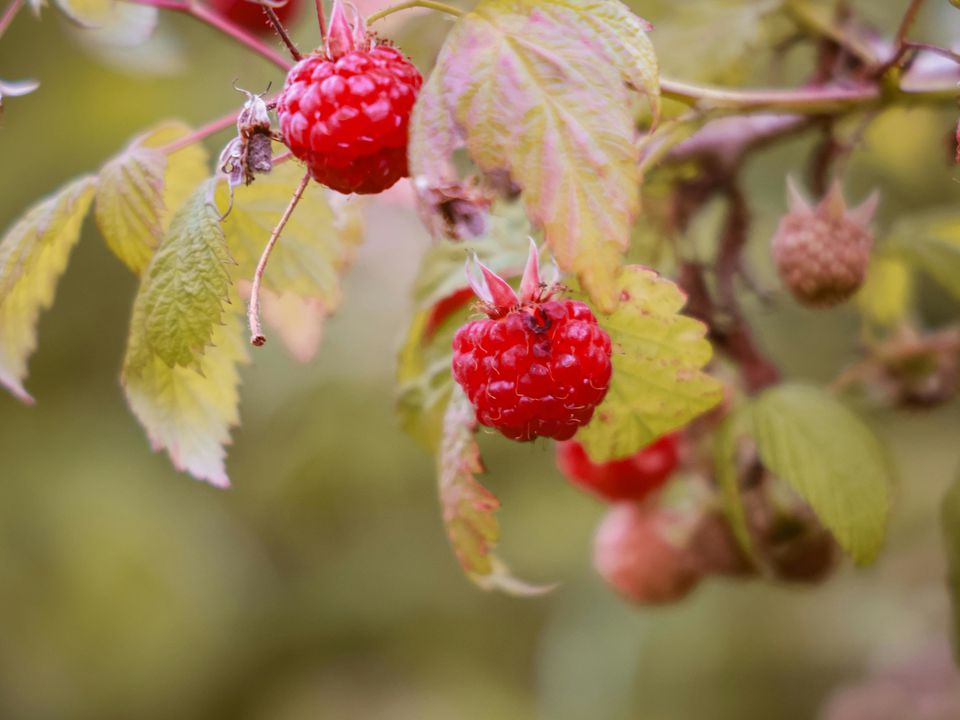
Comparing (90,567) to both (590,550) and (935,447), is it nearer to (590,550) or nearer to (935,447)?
(590,550)

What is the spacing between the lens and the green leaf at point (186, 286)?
61cm

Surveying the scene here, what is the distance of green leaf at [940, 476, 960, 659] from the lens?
880 millimetres

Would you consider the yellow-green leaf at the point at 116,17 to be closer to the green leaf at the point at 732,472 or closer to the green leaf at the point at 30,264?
the green leaf at the point at 30,264

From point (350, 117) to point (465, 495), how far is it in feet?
0.87

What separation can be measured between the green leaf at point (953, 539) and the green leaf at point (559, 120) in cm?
50

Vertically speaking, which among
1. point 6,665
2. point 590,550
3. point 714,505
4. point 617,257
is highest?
point 617,257

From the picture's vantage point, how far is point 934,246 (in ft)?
3.13

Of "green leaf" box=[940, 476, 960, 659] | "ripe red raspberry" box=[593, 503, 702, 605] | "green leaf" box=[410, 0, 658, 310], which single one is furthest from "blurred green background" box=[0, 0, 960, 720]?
"green leaf" box=[410, 0, 658, 310]

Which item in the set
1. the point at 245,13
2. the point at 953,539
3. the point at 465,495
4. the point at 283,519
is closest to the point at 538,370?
the point at 465,495

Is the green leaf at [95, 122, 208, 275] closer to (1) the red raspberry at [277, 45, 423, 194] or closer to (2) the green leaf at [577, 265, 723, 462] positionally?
(1) the red raspberry at [277, 45, 423, 194]

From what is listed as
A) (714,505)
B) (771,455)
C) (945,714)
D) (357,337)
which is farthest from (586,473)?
(357,337)

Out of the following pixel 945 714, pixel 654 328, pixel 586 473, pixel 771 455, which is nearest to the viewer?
pixel 654 328

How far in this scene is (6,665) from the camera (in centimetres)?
294

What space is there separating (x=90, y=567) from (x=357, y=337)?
3.06 ft
